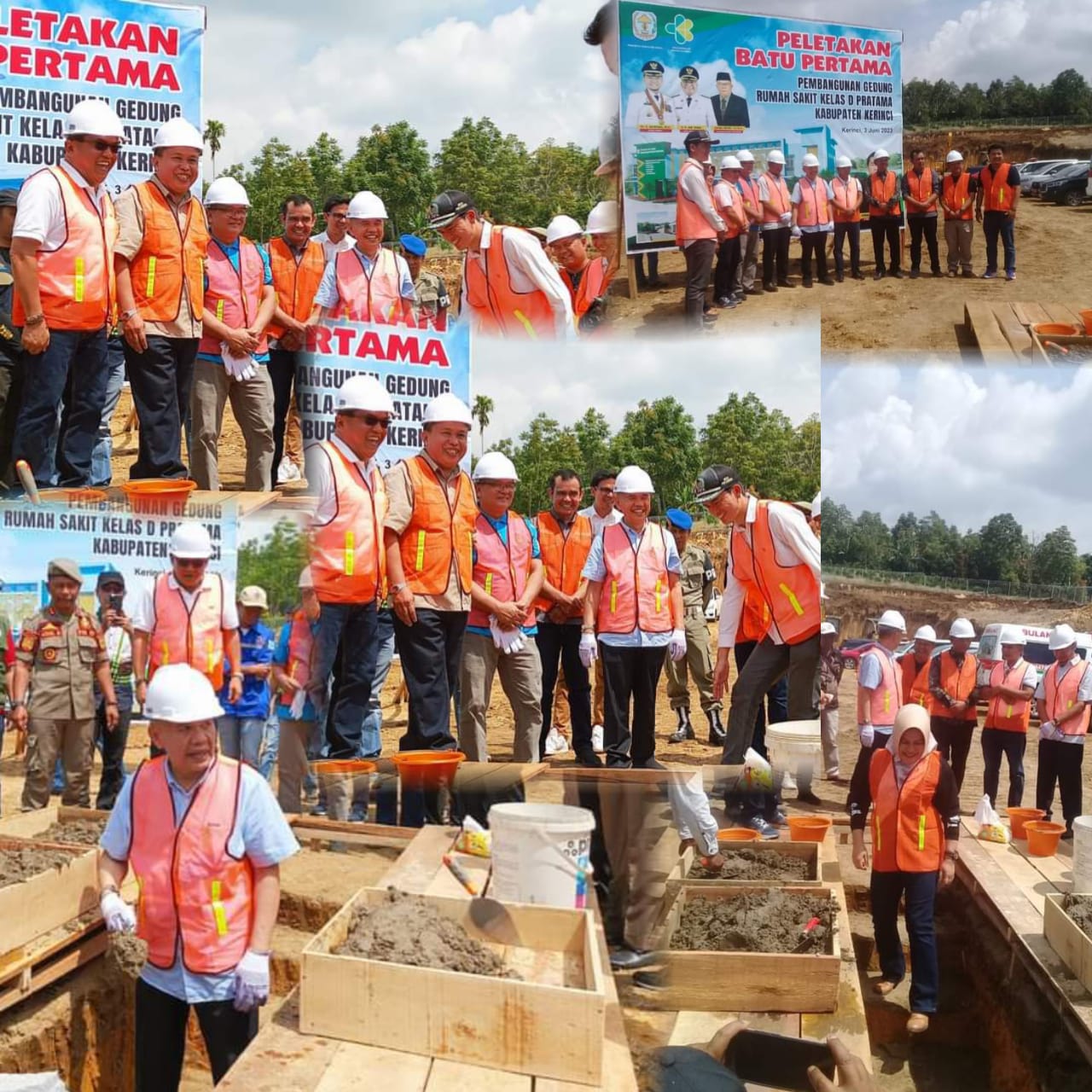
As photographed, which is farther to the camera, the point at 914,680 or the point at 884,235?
the point at 884,235

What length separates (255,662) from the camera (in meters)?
6.10

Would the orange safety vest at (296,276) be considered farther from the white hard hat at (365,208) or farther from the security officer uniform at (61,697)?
the security officer uniform at (61,697)

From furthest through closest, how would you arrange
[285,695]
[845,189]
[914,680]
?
[845,189] → [914,680] → [285,695]

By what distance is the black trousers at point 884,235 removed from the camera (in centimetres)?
1021

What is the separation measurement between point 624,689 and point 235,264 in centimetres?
285

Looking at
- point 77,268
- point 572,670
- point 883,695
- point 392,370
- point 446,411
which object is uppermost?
point 77,268

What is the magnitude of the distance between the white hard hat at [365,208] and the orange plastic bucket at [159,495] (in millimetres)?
1703

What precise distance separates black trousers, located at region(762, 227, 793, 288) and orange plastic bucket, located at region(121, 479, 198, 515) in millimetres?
5285

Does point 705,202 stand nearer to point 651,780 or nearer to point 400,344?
point 400,344

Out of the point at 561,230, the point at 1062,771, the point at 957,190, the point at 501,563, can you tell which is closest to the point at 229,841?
the point at 501,563

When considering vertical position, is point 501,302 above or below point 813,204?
below

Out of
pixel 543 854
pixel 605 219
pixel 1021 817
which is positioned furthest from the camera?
pixel 605 219

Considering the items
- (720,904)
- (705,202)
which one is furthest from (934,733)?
(705,202)

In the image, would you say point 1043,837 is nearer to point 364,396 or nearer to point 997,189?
point 364,396
